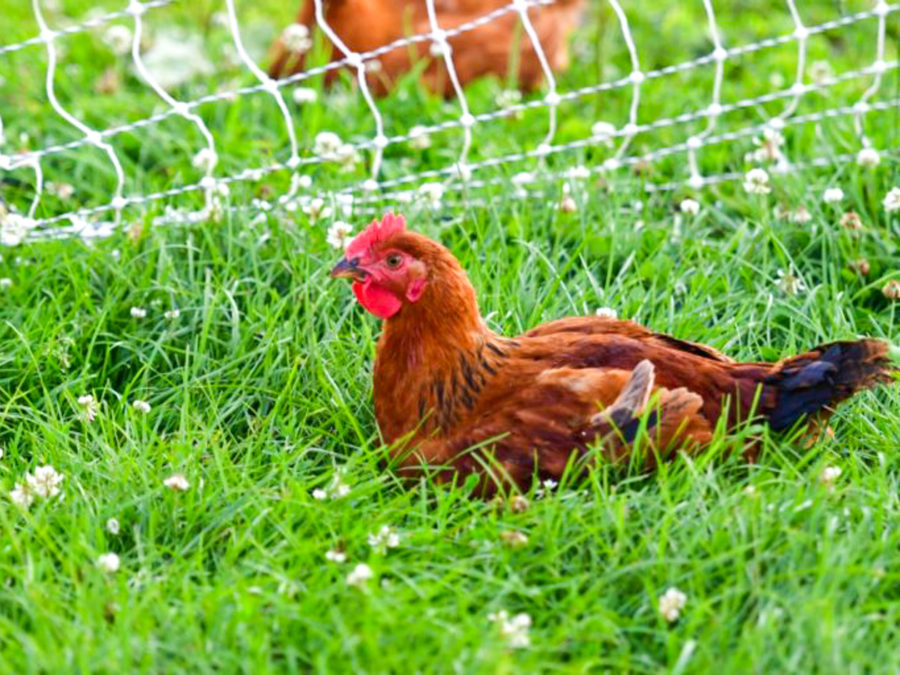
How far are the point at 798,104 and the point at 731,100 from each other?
298 millimetres

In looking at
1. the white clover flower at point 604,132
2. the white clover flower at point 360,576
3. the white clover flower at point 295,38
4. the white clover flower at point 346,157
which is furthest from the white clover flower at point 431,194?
the white clover flower at point 360,576

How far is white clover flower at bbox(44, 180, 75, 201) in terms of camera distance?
4.41 meters

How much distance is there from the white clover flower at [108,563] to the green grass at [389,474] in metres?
0.03

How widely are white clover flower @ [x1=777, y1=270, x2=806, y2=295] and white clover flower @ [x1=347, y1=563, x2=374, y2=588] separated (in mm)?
1759

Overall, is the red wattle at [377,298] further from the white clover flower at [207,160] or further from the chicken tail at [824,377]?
the white clover flower at [207,160]

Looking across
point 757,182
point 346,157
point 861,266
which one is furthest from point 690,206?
point 346,157

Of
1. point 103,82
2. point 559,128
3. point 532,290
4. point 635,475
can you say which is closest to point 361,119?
point 559,128

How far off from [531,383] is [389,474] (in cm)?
39

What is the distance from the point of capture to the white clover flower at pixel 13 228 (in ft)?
12.9

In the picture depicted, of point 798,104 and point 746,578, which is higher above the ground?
point 798,104

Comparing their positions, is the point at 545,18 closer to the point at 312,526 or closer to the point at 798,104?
the point at 798,104

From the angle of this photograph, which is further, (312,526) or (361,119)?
(361,119)

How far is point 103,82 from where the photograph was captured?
550 centimetres

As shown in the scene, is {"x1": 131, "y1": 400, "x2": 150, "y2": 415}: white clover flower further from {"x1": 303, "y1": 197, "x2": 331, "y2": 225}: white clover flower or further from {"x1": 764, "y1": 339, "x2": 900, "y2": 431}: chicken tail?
{"x1": 764, "y1": 339, "x2": 900, "y2": 431}: chicken tail
